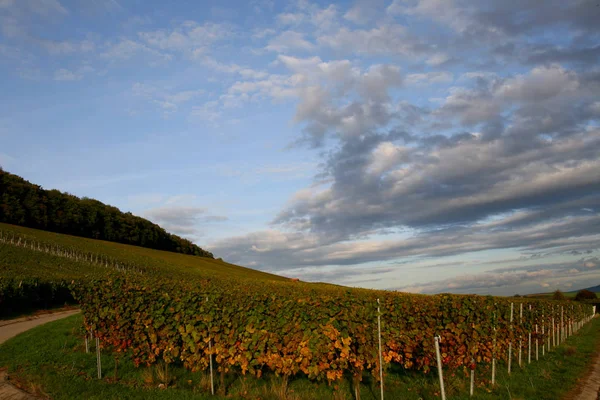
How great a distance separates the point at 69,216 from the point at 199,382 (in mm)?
92641

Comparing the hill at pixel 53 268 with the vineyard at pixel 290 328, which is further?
the hill at pixel 53 268

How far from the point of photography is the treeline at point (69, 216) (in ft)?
265

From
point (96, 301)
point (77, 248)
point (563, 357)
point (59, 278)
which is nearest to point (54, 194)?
point (77, 248)

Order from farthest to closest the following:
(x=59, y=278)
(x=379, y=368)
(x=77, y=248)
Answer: (x=77, y=248) → (x=59, y=278) → (x=379, y=368)

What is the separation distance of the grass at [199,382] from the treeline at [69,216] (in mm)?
80797

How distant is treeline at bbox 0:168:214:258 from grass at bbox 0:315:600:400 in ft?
265

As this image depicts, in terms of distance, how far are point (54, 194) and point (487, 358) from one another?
9903 cm

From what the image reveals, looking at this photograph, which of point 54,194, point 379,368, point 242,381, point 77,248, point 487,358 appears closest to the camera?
point 379,368

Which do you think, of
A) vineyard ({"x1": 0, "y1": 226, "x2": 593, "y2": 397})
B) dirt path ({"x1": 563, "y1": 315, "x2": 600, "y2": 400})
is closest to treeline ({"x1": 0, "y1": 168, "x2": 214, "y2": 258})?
vineyard ({"x1": 0, "y1": 226, "x2": 593, "y2": 397})

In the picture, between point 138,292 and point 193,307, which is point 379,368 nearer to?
point 193,307

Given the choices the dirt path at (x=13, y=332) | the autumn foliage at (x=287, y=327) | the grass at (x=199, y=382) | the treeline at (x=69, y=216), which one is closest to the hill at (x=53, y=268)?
the autumn foliage at (x=287, y=327)

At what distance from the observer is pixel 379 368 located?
9.55 meters

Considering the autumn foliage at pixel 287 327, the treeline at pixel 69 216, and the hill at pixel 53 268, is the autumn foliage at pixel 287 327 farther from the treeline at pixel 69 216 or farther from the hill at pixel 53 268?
the treeline at pixel 69 216

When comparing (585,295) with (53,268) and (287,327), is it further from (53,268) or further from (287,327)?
(287,327)
